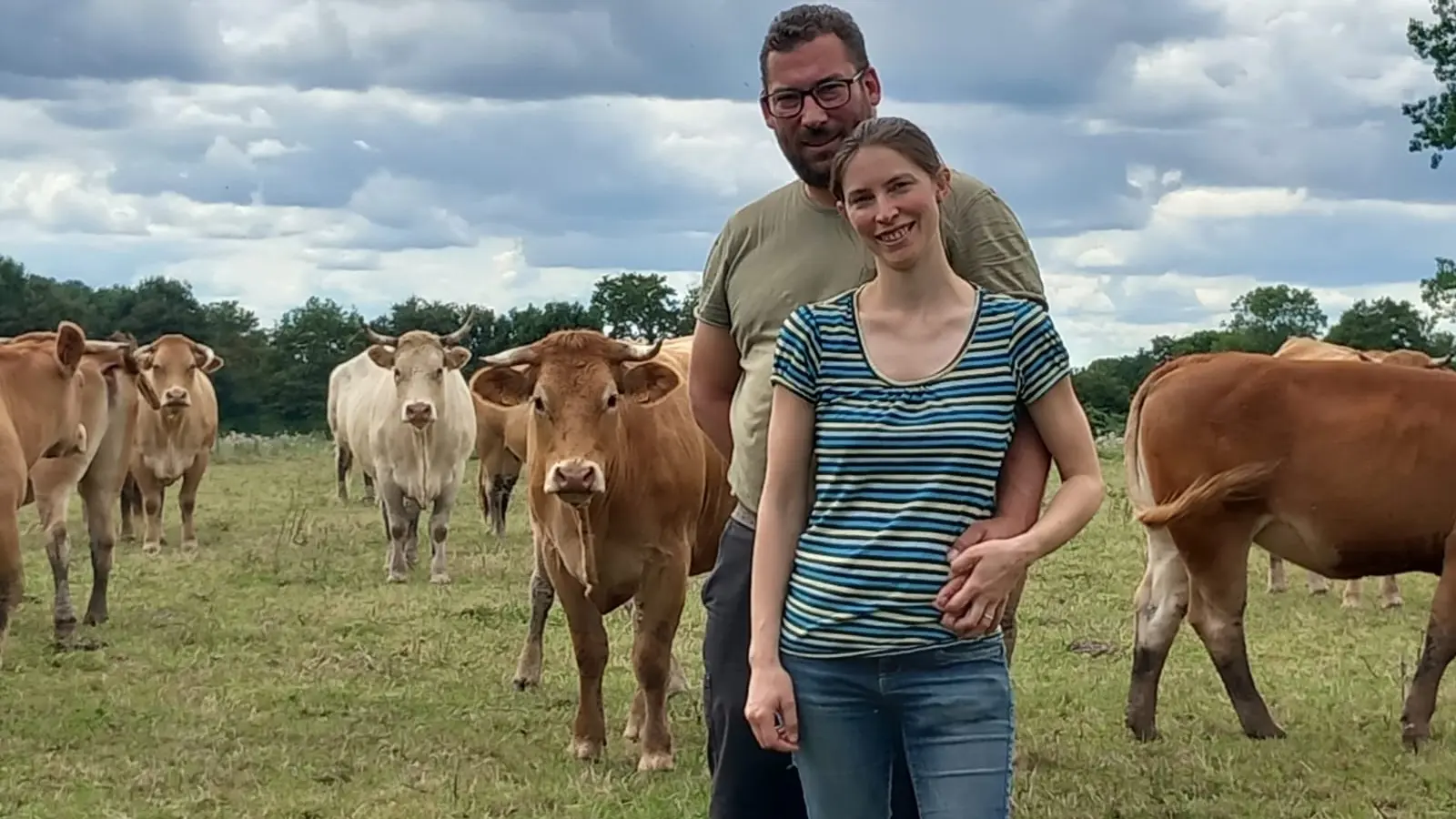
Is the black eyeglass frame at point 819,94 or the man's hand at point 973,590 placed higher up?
the black eyeglass frame at point 819,94

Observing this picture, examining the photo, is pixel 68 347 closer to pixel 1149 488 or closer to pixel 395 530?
pixel 395 530

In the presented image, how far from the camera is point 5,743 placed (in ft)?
24.3

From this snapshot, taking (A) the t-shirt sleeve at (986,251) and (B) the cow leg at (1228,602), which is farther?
(B) the cow leg at (1228,602)

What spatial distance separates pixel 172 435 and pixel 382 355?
283cm

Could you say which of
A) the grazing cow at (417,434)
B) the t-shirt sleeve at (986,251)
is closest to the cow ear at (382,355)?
the grazing cow at (417,434)

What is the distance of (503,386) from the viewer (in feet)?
22.0

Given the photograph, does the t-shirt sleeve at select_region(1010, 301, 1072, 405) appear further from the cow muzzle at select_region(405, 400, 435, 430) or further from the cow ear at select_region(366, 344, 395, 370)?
the cow ear at select_region(366, 344, 395, 370)

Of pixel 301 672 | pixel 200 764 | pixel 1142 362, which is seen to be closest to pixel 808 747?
pixel 200 764

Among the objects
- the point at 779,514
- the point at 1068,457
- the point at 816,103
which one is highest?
the point at 816,103

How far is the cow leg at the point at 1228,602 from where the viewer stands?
7535mm

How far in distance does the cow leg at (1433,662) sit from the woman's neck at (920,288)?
498 centimetres

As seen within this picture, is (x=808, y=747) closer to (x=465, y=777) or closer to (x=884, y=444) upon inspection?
(x=884, y=444)

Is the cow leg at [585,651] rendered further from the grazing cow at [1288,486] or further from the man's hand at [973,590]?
the man's hand at [973,590]

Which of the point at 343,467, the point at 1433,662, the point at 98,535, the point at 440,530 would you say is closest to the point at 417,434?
the point at 440,530
